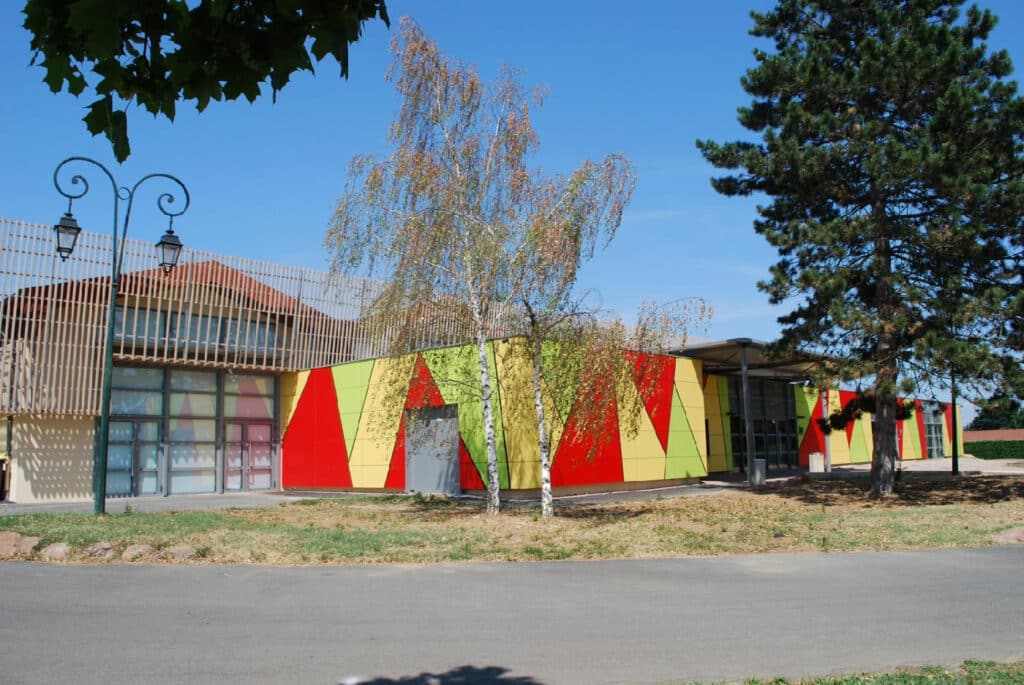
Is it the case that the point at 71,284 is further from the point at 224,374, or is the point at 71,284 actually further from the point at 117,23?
the point at 117,23

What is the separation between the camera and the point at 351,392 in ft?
81.6

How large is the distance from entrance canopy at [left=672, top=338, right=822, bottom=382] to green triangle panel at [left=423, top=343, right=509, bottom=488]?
4.73m

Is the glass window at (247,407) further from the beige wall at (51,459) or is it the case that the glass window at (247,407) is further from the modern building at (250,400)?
the beige wall at (51,459)

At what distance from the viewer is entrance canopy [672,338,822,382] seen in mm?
21673

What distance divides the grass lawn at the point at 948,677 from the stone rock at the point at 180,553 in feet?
25.5

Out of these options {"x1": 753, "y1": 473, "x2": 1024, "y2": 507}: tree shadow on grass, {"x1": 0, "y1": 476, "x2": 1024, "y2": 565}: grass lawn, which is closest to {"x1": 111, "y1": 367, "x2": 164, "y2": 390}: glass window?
{"x1": 0, "y1": 476, "x2": 1024, "y2": 565}: grass lawn

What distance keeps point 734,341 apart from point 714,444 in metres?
6.94

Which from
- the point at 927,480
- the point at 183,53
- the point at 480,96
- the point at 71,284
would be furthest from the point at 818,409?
the point at 183,53

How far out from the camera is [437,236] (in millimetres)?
14867

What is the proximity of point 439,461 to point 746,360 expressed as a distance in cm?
998

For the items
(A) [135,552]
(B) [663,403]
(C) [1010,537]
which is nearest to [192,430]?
(B) [663,403]

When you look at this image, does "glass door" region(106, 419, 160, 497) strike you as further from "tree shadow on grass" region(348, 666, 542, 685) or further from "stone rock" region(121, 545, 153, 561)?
"tree shadow on grass" region(348, 666, 542, 685)

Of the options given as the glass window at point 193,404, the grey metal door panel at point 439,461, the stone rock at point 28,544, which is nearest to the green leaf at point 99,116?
the stone rock at point 28,544

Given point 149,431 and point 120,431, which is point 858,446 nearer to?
point 149,431
